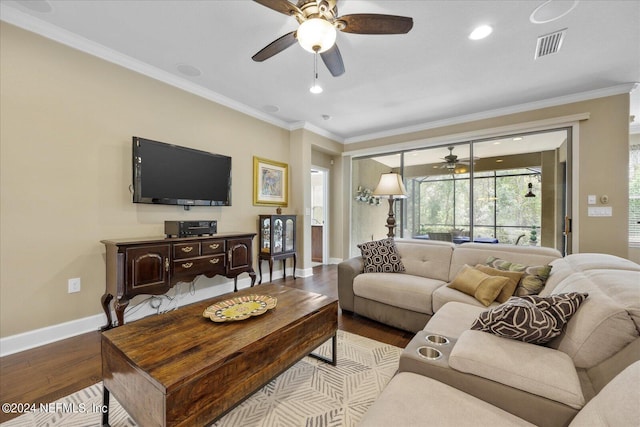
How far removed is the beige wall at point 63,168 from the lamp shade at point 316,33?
218 centimetres

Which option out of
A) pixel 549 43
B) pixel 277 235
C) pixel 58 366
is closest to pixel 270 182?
pixel 277 235

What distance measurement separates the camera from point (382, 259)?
9.57 ft

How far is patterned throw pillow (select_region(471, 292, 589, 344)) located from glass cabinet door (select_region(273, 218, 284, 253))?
3150 mm

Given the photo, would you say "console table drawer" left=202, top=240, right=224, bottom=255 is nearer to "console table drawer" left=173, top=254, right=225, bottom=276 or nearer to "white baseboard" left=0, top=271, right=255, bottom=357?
"console table drawer" left=173, top=254, right=225, bottom=276

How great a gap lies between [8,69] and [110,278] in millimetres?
1890

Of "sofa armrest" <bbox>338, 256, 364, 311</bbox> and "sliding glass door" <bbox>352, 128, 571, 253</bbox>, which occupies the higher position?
"sliding glass door" <bbox>352, 128, 571, 253</bbox>

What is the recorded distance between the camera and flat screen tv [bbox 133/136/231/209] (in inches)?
105

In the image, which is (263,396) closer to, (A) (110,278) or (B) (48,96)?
(A) (110,278)

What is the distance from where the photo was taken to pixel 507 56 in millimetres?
2631

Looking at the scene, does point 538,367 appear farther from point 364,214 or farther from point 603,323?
point 364,214

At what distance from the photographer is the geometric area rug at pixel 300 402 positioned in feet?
4.63

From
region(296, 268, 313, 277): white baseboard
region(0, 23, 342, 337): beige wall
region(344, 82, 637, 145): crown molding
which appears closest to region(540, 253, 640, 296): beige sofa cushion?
region(344, 82, 637, 145): crown molding

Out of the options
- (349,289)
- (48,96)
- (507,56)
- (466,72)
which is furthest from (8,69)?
(507,56)

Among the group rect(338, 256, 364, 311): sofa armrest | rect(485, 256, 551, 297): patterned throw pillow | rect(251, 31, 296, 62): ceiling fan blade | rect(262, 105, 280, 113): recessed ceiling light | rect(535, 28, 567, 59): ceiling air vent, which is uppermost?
→ rect(262, 105, 280, 113): recessed ceiling light
